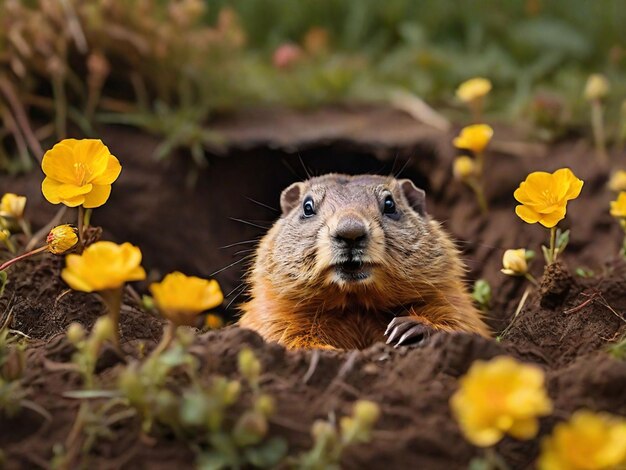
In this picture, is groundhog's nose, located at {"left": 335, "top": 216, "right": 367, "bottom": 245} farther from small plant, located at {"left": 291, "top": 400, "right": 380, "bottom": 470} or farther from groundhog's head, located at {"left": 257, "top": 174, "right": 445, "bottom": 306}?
small plant, located at {"left": 291, "top": 400, "right": 380, "bottom": 470}

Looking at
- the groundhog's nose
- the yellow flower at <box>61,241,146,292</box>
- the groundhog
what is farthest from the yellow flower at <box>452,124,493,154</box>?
the yellow flower at <box>61,241,146,292</box>

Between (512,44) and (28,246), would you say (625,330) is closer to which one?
(28,246)

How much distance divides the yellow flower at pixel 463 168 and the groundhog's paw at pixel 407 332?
208 cm

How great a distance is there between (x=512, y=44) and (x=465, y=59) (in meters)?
0.64

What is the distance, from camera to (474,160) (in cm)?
667

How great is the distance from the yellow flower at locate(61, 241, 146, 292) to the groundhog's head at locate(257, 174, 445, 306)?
1514mm

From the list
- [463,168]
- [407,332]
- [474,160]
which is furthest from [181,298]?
[474,160]

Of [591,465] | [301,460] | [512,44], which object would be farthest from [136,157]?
[591,465]

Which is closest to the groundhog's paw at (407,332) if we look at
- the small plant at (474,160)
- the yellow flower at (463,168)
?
the small plant at (474,160)

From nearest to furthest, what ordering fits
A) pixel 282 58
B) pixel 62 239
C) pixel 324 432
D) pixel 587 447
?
pixel 587 447 < pixel 324 432 < pixel 62 239 < pixel 282 58

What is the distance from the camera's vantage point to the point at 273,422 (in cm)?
279

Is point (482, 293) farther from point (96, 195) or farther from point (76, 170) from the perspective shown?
point (76, 170)

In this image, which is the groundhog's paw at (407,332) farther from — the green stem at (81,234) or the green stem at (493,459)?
the green stem at (81,234)

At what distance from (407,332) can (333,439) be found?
154 cm
